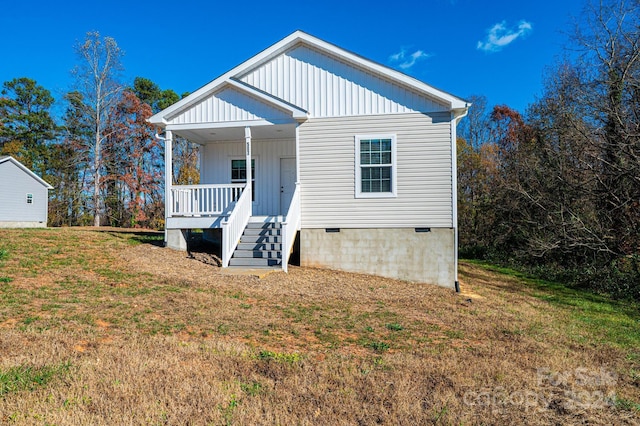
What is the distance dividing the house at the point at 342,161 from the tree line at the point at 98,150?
17823 mm

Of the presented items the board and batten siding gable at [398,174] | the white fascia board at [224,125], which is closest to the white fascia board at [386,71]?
the board and batten siding gable at [398,174]

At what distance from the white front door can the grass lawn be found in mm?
4318

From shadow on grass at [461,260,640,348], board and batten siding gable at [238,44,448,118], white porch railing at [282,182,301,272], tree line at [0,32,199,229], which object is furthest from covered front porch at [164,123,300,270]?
tree line at [0,32,199,229]

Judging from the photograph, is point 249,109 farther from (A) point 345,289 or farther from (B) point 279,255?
(A) point 345,289

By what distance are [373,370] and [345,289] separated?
468 cm

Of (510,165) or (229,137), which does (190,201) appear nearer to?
(229,137)

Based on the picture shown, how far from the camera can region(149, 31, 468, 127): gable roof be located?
1055 cm

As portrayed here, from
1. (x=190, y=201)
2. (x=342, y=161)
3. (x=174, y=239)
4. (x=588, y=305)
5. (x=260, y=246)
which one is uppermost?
(x=342, y=161)

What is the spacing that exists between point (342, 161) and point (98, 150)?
2041cm

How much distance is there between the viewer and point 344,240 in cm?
1091

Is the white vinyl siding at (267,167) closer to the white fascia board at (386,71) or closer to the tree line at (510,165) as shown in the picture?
the white fascia board at (386,71)

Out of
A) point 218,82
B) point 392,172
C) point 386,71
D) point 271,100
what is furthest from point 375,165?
point 218,82

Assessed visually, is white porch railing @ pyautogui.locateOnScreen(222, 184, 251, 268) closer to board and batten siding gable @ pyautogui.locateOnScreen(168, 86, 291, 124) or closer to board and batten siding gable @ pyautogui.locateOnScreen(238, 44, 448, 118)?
board and batten siding gable @ pyautogui.locateOnScreen(168, 86, 291, 124)

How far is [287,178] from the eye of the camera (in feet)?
42.5
